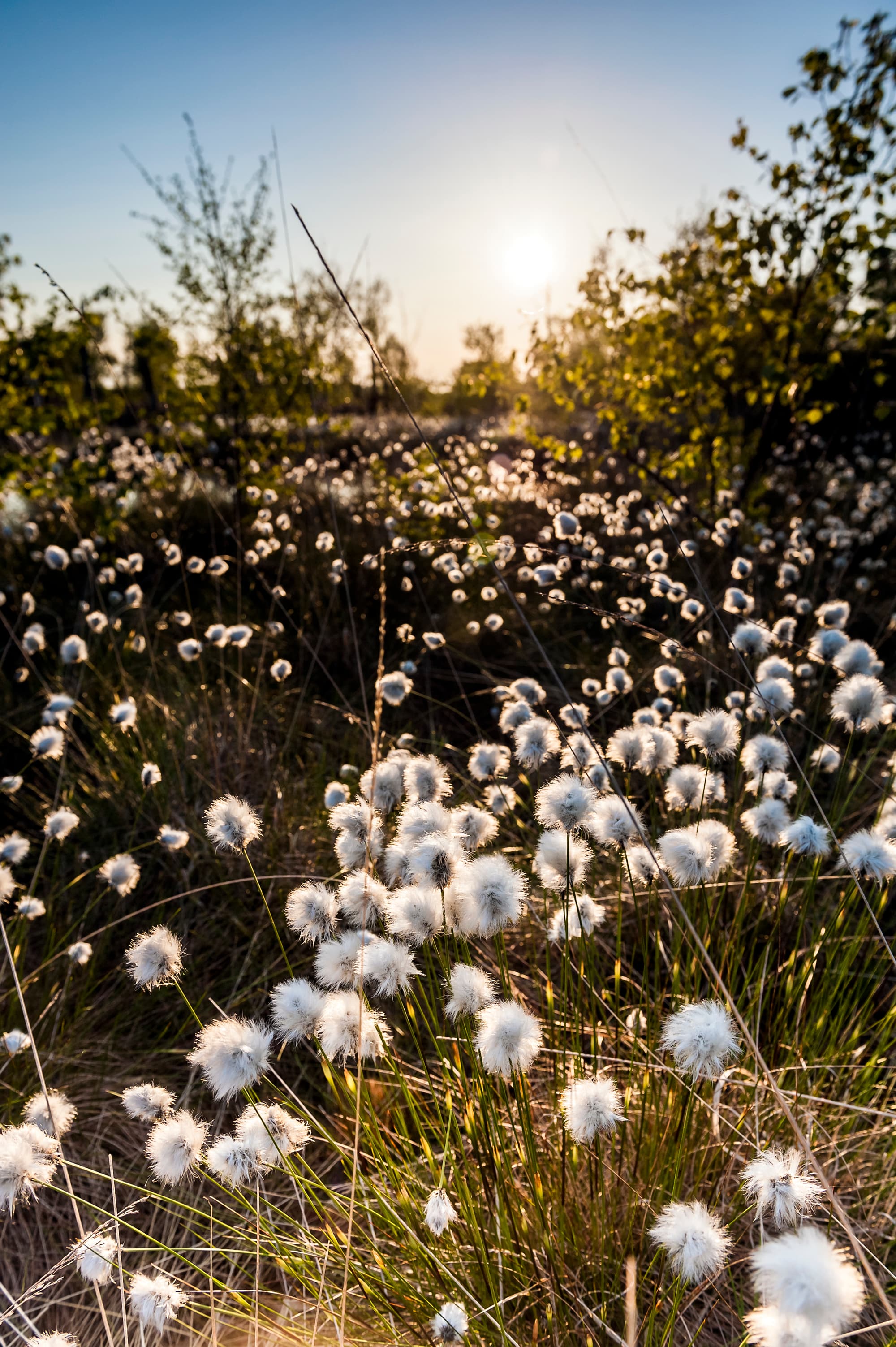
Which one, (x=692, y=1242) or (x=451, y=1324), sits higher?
(x=692, y=1242)

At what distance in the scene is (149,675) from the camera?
186 inches

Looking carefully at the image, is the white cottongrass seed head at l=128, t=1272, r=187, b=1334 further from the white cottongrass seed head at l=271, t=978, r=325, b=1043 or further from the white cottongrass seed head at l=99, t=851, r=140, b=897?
the white cottongrass seed head at l=99, t=851, r=140, b=897

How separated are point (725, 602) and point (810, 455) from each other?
821cm

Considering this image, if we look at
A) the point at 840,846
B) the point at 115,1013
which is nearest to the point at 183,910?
the point at 115,1013

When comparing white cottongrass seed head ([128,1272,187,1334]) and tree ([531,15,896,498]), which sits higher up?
tree ([531,15,896,498])

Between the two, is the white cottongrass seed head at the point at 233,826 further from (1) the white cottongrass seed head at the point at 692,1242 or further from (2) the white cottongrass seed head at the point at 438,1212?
(1) the white cottongrass seed head at the point at 692,1242

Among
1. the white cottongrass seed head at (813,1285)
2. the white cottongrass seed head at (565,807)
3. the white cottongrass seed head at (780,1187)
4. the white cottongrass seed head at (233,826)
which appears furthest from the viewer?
the white cottongrass seed head at (233,826)

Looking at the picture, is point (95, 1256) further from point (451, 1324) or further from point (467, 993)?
point (467, 993)

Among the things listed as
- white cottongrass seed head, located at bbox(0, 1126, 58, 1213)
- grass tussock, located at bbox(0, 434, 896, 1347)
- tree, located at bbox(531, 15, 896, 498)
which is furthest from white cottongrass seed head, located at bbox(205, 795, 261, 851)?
tree, located at bbox(531, 15, 896, 498)

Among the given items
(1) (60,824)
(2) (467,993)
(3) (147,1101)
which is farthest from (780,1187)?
(1) (60,824)

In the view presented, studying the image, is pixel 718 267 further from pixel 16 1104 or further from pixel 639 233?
pixel 16 1104

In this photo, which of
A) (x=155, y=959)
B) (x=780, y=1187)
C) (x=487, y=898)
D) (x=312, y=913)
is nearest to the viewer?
(x=780, y=1187)

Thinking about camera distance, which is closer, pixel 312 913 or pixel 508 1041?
pixel 508 1041

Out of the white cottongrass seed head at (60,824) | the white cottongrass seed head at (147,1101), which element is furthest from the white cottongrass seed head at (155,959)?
the white cottongrass seed head at (60,824)
